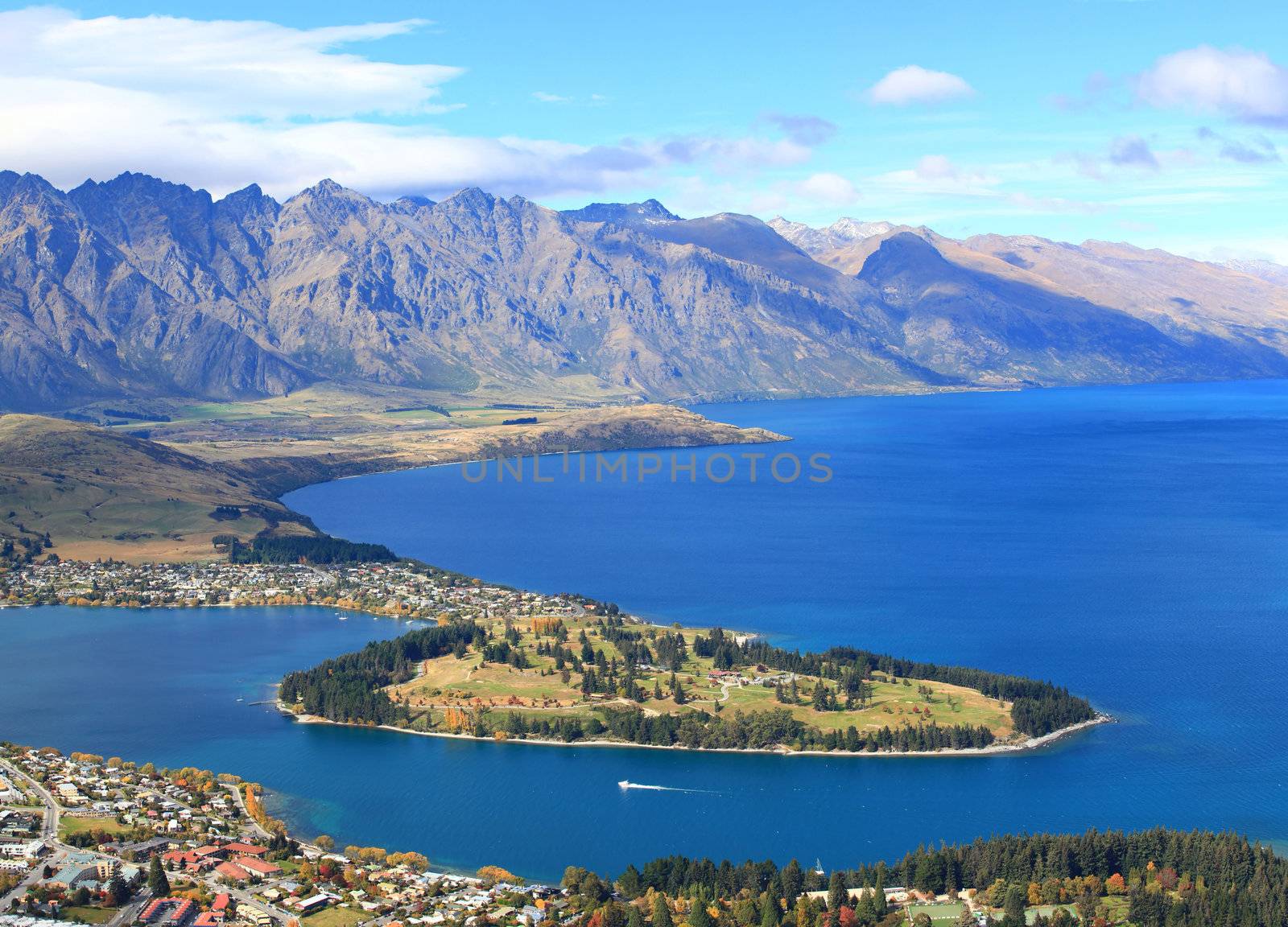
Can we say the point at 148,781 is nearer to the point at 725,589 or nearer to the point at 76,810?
the point at 76,810

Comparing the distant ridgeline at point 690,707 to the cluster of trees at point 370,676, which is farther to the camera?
the cluster of trees at point 370,676

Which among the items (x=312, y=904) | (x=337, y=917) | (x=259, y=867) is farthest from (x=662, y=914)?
(x=259, y=867)

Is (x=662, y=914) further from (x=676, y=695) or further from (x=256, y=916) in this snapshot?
(x=676, y=695)

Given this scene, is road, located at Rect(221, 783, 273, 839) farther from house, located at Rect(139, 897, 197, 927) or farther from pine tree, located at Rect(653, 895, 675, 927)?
pine tree, located at Rect(653, 895, 675, 927)

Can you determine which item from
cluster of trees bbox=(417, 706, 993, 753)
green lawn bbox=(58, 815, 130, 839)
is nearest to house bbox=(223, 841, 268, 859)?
green lawn bbox=(58, 815, 130, 839)

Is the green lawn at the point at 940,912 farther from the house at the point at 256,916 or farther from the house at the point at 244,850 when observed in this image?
the house at the point at 244,850

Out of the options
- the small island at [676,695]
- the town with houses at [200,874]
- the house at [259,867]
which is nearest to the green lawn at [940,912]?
the town with houses at [200,874]
